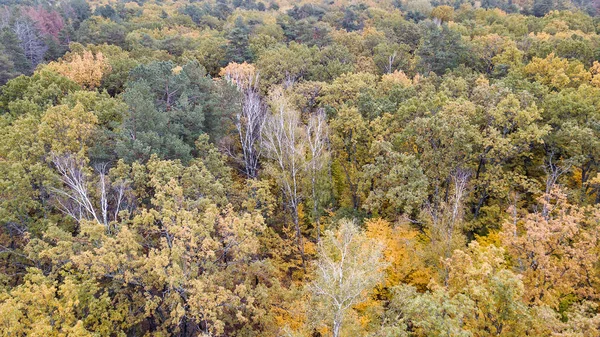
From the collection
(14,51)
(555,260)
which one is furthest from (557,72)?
(14,51)

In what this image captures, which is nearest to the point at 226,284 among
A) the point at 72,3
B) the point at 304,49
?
the point at 304,49

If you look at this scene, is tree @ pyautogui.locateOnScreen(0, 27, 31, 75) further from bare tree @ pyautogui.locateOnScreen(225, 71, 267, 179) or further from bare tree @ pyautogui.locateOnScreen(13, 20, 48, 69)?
bare tree @ pyautogui.locateOnScreen(225, 71, 267, 179)

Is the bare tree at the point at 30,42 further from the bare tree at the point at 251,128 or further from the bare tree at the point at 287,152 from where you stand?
the bare tree at the point at 287,152

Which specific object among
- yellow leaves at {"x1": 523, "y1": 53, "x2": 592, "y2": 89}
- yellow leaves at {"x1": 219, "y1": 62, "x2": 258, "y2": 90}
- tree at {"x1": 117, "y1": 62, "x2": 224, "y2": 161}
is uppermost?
yellow leaves at {"x1": 523, "y1": 53, "x2": 592, "y2": 89}

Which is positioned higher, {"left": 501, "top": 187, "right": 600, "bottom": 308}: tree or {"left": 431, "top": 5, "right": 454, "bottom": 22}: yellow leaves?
{"left": 431, "top": 5, "right": 454, "bottom": 22}: yellow leaves

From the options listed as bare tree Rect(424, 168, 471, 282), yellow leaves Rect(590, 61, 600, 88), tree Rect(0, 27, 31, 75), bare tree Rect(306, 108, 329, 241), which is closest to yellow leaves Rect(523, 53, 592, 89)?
yellow leaves Rect(590, 61, 600, 88)

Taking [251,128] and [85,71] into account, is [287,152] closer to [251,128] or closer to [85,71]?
[251,128]

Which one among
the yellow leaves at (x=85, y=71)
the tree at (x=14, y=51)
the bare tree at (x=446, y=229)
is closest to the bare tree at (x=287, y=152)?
the bare tree at (x=446, y=229)
